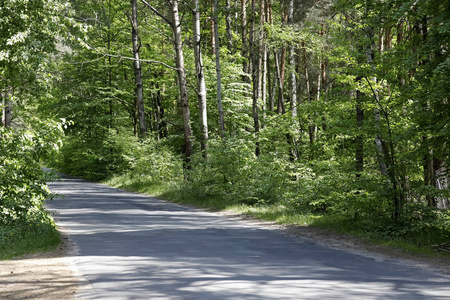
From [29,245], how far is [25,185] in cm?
151

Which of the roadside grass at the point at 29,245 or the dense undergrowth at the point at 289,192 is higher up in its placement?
the dense undergrowth at the point at 289,192

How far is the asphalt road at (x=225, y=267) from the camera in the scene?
6.09 metres

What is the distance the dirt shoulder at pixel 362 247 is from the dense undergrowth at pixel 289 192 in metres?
0.32

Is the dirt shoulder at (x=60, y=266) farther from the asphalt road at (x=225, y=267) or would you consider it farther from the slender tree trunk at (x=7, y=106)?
the slender tree trunk at (x=7, y=106)

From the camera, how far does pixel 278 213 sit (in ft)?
46.3

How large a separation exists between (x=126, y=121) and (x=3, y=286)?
3430 cm

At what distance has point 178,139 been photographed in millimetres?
32312

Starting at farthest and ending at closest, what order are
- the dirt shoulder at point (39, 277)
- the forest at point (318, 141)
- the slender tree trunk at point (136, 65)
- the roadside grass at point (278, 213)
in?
the slender tree trunk at point (136, 65) < the forest at point (318, 141) < the roadside grass at point (278, 213) < the dirt shoulder at point (39, 277)

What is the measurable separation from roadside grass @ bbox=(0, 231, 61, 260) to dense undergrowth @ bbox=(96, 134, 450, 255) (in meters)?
6.38

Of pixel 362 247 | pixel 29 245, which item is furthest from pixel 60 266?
pixel 362 247

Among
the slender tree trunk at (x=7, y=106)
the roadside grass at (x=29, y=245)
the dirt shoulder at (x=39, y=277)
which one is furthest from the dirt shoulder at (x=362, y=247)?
the slender tree trunk at (x=7, y=106)

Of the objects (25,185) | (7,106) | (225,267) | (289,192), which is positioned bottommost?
(225,267)

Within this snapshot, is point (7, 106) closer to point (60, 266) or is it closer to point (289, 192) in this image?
point (60, 266)

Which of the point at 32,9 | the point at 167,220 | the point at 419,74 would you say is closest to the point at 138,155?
Answer: the point at 167,220
